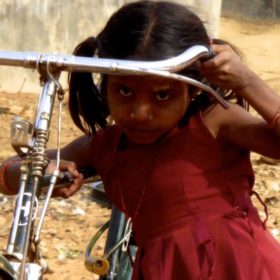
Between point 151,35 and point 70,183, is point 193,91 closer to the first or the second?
point 151,35

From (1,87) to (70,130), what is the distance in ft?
4.46

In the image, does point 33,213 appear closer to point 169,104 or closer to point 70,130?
point 169,104

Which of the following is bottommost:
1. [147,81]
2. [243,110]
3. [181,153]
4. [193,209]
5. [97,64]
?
[193,209]

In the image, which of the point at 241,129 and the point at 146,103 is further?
the point at 241,129

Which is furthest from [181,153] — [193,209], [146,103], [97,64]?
[97,64]

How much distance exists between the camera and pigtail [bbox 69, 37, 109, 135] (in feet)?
6.97

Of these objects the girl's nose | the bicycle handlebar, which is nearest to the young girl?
the girl's nose

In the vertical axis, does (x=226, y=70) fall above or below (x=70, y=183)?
above

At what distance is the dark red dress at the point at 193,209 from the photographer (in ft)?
6.43

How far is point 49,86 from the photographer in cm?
155

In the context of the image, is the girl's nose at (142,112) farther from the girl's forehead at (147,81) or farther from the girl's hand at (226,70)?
the girl's hand at (226,70)

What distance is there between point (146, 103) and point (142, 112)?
25 millimetres

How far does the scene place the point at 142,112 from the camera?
1.82 m

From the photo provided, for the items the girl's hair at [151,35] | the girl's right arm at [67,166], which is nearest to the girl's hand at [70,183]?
the girl's right arm at [67,166]
